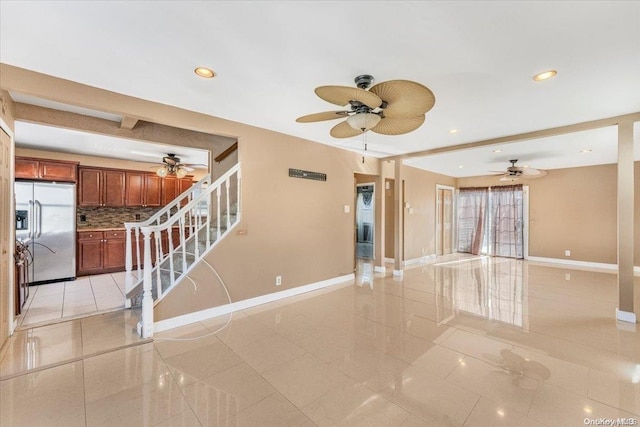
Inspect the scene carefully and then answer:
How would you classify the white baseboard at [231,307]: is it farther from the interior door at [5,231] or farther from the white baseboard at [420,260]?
the white baseboard at [420,260]

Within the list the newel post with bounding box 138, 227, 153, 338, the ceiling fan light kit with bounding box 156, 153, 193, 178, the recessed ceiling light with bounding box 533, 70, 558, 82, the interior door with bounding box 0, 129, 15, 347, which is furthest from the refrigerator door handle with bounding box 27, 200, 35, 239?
the recessed ceiling light with bounding box 533, 70, 558, 82

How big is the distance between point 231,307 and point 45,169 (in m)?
4.68

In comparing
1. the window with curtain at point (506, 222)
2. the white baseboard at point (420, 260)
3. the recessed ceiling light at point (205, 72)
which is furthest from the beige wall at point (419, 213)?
the recessed ceiling light at point (205, 72)

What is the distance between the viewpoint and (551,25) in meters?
1.75

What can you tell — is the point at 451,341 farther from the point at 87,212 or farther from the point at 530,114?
the point at 87,212

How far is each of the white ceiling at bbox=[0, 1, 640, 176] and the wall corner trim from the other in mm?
2491

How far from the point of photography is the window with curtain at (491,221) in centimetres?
765

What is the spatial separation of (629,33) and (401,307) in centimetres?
336

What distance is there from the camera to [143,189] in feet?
20.6

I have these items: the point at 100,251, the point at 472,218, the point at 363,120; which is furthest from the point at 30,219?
the point at 472,218

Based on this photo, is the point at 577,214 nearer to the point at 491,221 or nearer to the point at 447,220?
the point at 491,221

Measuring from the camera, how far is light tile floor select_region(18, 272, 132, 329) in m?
3.36

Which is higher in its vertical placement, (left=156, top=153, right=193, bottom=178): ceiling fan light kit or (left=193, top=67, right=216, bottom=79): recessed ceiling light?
(left=193, top=67, right=216, bottom=79): recessed ceiling light

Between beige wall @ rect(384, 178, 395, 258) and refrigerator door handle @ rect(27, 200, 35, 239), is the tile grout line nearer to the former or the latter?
refrigerator door handle @ rect(27, 200, 35, 239)
